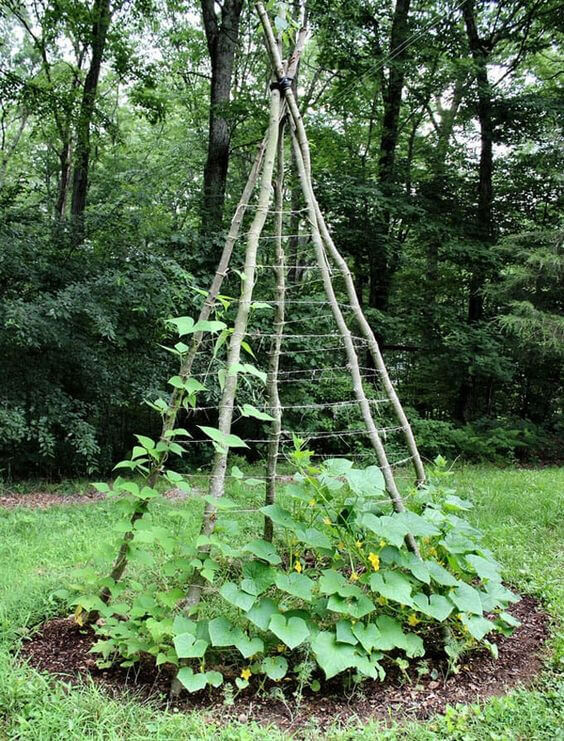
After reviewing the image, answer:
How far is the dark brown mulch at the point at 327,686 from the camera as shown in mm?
1834

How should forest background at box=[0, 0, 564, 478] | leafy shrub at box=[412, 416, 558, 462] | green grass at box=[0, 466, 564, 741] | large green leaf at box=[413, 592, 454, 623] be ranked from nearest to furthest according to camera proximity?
green grass at box=[0, 466, 564, 741] → large green leaf at box=[413, 592, 454, 623] → forest background at box=[0, 0, 564, 478] → leafy shrub at box=[412, 416, 558, 462]

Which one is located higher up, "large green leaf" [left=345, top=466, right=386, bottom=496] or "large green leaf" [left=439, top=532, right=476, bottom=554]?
"large green leaf" [left=345, top=466, right=386, bottom=496]

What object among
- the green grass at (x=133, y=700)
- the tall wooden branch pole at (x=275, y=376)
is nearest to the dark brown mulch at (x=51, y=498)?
the green grass at (x=133, y=700)

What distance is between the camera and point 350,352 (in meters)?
2.29

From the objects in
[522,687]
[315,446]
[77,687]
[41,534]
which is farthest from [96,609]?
[315,446]

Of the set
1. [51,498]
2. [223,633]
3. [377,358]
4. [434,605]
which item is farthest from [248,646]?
[51,498]

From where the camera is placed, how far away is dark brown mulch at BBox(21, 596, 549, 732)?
6.02 ft

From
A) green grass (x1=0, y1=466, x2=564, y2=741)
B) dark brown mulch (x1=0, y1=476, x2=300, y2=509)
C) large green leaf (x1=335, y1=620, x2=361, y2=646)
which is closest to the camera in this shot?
green grass (x1=0, y1=466, x2=564, y2=741)

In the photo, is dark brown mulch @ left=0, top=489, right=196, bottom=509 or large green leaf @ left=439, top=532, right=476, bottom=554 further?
dark brown mulch @ left=0, top=489, right=196, bottom=509

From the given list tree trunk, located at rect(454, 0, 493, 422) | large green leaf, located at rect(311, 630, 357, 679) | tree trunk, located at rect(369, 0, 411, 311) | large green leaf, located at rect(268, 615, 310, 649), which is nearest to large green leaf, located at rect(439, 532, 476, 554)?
large green leaf, located at rect(311, 630, 357, 679)

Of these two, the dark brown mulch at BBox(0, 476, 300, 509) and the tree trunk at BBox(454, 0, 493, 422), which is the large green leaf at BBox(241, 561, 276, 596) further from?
the tree trunk at BBox(454, 0, 493, 422)

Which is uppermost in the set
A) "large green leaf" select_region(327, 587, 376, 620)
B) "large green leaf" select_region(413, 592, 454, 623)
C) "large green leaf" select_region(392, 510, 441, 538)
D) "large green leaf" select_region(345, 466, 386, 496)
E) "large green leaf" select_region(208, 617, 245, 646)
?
"large green leaf" select_region(345, 466, 386, 496)

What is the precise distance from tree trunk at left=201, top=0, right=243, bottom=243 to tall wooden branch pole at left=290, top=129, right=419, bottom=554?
4.99 meters

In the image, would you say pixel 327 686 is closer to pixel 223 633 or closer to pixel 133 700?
pixel 223 633
